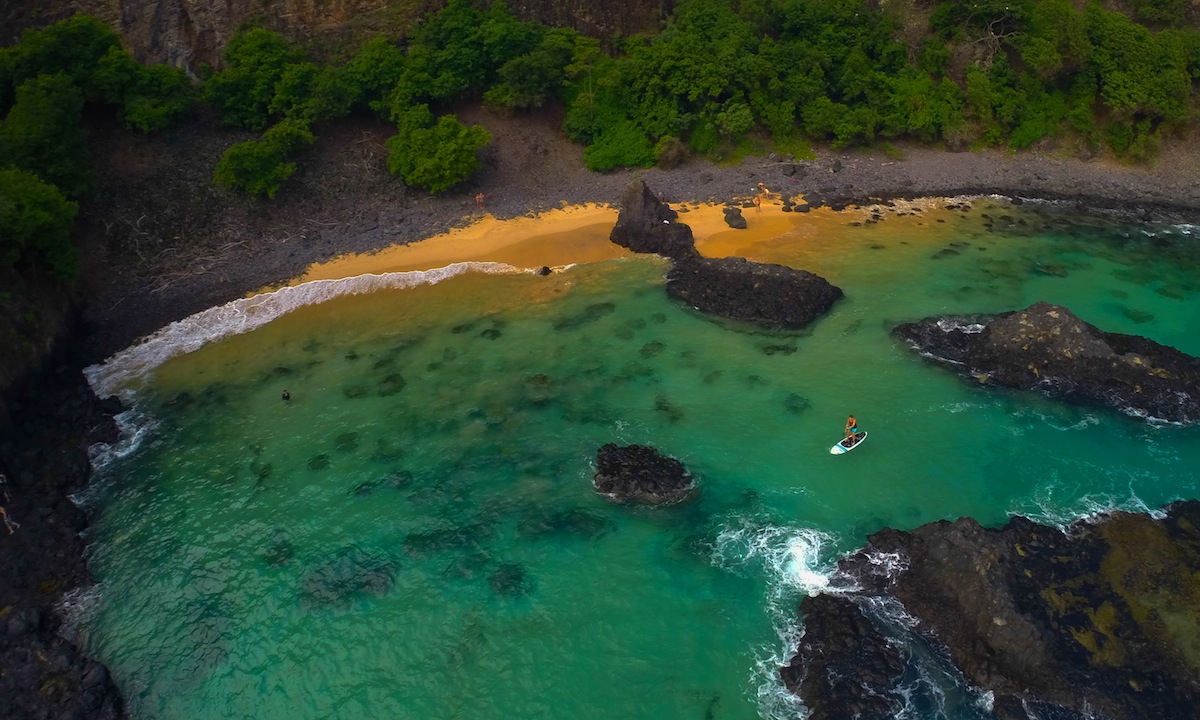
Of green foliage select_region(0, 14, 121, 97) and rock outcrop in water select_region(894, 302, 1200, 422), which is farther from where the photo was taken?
green foliage select_region(0, 14, 121, 97)

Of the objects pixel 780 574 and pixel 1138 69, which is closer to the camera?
pixel 780 574

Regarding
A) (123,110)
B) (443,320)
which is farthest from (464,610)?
(123,110)

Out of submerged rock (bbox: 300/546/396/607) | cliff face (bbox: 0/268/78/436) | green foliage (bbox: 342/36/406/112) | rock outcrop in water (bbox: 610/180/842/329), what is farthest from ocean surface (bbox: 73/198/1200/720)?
green foliage (bbox: 342/36/406/112)

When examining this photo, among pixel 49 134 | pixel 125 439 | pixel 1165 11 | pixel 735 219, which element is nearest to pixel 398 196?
Result: pixel 49 134

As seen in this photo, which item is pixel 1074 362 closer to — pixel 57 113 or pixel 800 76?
pixel 800 76

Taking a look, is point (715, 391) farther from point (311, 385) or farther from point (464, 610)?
point (311, 385)

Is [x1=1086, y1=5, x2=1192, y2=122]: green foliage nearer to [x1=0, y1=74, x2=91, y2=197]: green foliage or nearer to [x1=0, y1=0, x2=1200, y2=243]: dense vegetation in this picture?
[x1=0, y1=0, x2=1200, y2=243]: dense vegetation
